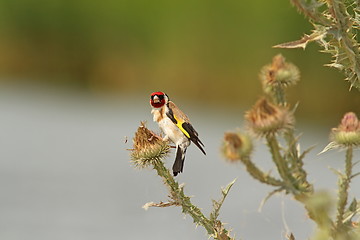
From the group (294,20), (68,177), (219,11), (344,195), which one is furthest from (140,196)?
(344,195)

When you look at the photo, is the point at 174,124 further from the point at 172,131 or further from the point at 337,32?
the point at 337,32

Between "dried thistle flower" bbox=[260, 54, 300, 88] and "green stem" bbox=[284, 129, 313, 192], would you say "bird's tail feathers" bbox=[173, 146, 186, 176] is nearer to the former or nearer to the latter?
"green stem" bbox=[284, 129, 313, 192]

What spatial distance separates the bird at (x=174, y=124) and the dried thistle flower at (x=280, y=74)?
466 mm

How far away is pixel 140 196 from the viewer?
19.6ft

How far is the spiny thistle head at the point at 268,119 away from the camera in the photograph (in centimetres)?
202

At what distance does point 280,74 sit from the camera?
7.80 feet

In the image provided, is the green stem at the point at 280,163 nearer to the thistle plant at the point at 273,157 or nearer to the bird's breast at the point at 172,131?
the thistle plant at the point at 273,157

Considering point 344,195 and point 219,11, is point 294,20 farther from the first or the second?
point 344,195

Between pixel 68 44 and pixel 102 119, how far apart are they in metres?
1.08

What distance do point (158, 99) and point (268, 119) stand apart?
263mm

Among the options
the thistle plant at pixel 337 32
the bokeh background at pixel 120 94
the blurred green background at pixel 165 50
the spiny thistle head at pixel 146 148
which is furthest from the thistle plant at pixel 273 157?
the blurred green background at pixel 165 50

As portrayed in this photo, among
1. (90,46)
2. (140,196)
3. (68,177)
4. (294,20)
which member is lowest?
(140,196)

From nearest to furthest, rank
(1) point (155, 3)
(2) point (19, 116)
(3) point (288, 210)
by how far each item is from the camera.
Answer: (3) point (288, 210) < (1) point (155, 3) < (2) point (19, 116)

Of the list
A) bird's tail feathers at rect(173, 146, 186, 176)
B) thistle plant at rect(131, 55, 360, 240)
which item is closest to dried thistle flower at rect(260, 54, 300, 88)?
thistle plant at rect(131, 55, 360, 240)
